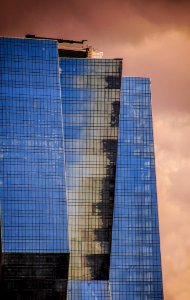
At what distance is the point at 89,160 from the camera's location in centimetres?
16275

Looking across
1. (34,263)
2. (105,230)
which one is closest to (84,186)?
(105,230)

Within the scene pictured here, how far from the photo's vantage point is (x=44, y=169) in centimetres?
15375

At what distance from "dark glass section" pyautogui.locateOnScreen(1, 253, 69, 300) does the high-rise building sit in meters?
0.19

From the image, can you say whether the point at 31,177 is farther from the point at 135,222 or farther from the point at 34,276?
the point at 135,222

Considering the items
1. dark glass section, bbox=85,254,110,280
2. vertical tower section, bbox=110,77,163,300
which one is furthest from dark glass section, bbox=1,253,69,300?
vertical tower section, bbox=110,77,163,300

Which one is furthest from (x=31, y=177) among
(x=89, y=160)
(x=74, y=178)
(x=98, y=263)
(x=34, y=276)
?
(x=98, y=263)

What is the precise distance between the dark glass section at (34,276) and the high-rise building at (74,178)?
19 cm

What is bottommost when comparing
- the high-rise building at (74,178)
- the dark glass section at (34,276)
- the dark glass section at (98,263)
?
the dark glass section at (34,276)

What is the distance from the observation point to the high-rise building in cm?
15250

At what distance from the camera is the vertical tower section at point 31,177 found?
15175 cm

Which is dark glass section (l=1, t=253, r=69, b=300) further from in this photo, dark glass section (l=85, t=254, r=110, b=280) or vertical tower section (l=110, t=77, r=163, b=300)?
vertical tower section (l=110, t=77, r=163, b=300)

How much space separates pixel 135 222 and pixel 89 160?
1915 cm

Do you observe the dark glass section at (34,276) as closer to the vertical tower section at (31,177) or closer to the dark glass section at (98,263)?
the vertical tower section at (31,177)

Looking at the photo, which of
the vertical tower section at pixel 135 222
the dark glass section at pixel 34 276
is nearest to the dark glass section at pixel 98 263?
the vertical tower section at pixel 135 222
